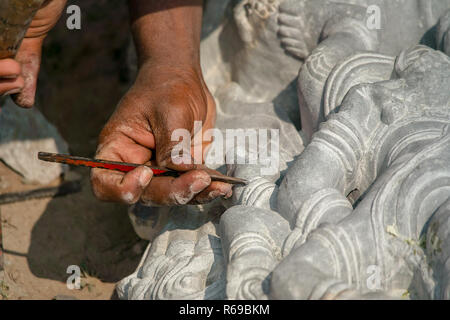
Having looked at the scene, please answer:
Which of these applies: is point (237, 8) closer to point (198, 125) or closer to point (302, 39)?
point (302, 39)

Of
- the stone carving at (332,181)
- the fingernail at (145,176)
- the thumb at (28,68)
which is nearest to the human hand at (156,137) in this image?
the fingernail at (145,176)

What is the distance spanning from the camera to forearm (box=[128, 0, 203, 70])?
271 cm

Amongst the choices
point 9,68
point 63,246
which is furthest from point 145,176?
point 63,246

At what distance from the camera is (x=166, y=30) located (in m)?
2.75

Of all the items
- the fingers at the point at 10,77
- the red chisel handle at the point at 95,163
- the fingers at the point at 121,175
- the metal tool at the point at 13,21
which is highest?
the metal tool at the point at 13,21

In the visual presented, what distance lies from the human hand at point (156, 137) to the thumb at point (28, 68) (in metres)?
0.33

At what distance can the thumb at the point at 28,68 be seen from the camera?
93.9 inches

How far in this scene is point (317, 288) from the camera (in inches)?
60.2

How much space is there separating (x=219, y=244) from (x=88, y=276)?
1.04 m

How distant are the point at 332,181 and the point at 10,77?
1.22m

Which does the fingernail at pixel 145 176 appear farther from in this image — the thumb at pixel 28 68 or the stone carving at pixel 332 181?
the thumb at pixel 28 68

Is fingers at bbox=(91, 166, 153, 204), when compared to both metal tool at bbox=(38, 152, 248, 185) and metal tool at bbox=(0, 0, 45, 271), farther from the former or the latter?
metal tool at bbox=(0, 0, 45, 271)

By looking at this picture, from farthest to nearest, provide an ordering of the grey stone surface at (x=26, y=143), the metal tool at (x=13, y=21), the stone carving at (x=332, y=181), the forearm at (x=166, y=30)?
the grey stone surface at (x=26, y=143), the forearm at (x=166, y=30), the metal tool at (x=13, y=21), the stone carving at (x=332, y=181)
